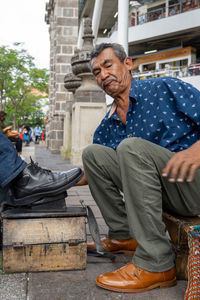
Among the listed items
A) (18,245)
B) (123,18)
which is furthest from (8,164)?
(123,18)

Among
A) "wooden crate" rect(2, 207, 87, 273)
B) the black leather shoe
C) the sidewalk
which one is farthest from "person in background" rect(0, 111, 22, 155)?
the sidewalk

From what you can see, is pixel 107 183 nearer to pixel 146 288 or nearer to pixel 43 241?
pixel 43 241

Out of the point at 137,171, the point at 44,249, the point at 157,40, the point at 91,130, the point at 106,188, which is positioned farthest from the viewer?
the point at 157,40

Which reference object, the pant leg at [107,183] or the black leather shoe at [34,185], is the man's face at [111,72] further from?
the black leather shoe at [34,185]

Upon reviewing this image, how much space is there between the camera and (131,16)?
32.1 m

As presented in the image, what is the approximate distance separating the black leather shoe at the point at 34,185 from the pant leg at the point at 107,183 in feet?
1.01

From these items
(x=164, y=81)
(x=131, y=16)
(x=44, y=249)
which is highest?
(x=131, y=16)

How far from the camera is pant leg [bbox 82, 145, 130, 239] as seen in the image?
2.60m

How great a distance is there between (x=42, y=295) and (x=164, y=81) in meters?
1.48

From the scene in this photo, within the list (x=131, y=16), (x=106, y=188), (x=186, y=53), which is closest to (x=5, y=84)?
(x=131, y=16)

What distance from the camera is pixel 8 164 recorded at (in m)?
2.23

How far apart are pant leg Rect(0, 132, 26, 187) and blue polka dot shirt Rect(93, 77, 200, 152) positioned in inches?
30.7

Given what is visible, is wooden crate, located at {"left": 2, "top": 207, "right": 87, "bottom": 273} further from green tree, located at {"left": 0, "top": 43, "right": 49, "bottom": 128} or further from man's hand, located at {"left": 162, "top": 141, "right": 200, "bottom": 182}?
green tree, located at {"left": 0, "top": 43, "right": 49, "bottom": 128}

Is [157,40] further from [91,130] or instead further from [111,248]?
[111,248]
